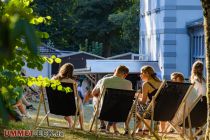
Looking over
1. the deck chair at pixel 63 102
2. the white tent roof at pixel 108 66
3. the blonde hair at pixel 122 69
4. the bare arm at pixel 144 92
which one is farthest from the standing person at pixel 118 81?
the white tent roof at pixel 108 66

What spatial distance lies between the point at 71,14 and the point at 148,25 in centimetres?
2566

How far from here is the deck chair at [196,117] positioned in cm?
991

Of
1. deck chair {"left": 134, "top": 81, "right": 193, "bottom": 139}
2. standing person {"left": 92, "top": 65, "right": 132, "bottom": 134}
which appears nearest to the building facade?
standing person {"left": 92, "top": 65, "right": 132, "bottom": 134}

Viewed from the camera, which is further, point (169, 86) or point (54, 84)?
point (169, 86)

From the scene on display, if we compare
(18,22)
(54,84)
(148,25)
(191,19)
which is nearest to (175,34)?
(191,19)

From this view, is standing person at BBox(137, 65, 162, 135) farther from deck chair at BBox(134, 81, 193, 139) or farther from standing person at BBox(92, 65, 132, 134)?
deck chair at BBox(134, 81, 193, 139)

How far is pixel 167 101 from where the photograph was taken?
9688 mm

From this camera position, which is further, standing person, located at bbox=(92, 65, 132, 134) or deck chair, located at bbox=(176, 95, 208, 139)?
standing person, located at bbox=(92, 65, 132, 134)

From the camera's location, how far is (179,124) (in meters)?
10.1

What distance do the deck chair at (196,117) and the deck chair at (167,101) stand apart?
0.25m

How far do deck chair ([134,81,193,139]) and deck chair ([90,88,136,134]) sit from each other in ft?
0.85

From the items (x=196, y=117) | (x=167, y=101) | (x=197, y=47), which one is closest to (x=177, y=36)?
(x=197, y=47)

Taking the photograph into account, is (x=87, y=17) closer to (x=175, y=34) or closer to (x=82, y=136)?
(x=175, y=34)

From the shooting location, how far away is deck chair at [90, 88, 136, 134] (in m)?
9.44
